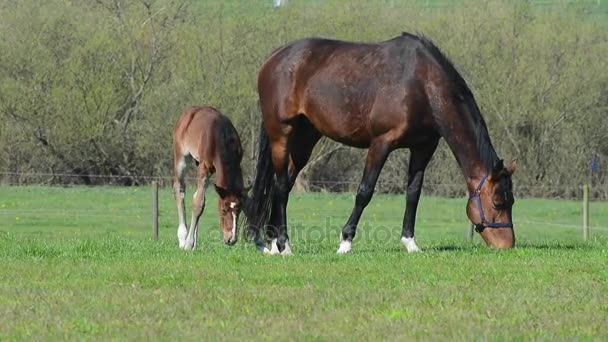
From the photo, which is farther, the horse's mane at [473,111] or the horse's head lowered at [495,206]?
the horse's mane at [473,111]

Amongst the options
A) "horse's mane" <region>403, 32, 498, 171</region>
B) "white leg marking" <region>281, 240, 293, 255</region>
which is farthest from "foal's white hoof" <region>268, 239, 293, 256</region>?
"horse's mane" <region>403, 32, 498, 171</region>

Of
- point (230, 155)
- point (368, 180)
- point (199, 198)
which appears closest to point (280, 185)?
point (368, 180)

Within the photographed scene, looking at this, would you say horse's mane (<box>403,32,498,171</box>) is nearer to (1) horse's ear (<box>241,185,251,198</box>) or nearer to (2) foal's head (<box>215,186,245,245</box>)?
(1) horse's ear (<box>241,185,251,198</box>)

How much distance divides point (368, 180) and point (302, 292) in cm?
371

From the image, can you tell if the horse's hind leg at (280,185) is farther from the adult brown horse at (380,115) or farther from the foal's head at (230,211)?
the foal's head at (230,211)

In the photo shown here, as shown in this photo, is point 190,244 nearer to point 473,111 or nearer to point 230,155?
point 230,155

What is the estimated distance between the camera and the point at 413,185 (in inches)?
515

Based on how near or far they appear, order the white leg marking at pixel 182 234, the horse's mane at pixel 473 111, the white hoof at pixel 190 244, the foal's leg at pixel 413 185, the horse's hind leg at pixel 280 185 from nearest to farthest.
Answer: the horse's mane at pixel 473 111, the foal's leg at pixel 413 185, the horse's hind leg at pixel 280 185, the white hoof at pixel 190 244, the white leg marking at pixel 182 234

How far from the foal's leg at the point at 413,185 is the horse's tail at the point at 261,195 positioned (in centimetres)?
174

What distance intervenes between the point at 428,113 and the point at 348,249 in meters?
1.75

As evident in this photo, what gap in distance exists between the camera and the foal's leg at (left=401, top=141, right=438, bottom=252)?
12914mm

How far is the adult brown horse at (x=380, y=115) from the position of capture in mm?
12203

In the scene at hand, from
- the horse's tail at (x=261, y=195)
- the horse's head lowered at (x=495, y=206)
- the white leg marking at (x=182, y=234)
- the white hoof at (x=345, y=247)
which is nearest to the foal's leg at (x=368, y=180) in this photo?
the white hoof at (x=345, y=247)

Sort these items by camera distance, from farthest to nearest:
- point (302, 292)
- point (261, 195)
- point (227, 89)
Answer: point (227, 89)
point (261, 195)
point (302, 292)
